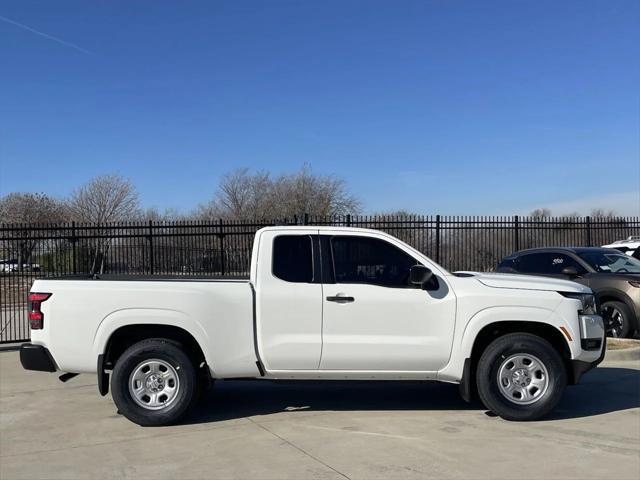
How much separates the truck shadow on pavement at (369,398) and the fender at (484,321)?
459 mm

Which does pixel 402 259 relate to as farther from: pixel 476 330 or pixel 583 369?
pixel 583 369

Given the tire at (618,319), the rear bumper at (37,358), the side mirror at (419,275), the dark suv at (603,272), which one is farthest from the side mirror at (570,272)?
the rear bumper at (37,358)

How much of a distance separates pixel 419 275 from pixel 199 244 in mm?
10524

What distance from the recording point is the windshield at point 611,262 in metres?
10.8

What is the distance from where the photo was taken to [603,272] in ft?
34.7

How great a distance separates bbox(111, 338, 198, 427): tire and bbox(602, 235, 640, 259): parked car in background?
10052 mm

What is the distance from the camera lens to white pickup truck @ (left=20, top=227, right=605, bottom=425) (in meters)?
6.12

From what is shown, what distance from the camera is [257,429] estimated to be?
239 inches

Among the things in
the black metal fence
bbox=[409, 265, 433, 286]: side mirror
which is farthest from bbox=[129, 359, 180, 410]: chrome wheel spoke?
the black metal fence

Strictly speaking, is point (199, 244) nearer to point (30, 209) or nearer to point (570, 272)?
point (570, 272)

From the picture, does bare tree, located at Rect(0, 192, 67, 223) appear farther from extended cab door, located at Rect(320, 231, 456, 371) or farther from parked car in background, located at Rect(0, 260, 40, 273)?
extended cab door, located at Rect(320, 231, 456, 371)

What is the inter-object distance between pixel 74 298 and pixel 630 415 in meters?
5.90

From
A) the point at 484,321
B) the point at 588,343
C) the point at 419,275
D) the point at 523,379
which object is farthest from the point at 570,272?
the point at 419,275

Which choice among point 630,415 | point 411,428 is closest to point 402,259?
point 411,428
